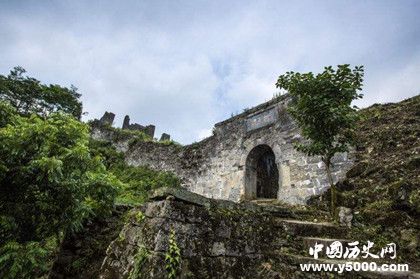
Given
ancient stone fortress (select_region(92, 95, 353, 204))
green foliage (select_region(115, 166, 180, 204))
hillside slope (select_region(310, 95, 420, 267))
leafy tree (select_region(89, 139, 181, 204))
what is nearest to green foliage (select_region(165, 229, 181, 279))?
hillside slope (select_region(310, 95, 420, 267))

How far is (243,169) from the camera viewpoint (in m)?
9.09

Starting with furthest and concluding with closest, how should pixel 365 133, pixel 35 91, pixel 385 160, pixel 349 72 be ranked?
pixel 35 91, pixel 365 133, pixel 385 160, pixel 349 72

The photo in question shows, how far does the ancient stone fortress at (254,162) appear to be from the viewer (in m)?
7.07

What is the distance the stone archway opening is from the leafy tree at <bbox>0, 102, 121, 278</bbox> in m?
5.86

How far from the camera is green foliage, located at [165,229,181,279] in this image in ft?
8.82

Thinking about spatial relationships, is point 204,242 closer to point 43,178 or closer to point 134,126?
point 43,178

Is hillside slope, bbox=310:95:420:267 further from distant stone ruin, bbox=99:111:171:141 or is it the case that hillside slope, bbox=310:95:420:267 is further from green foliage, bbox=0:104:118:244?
distant stone ruin, bbox=99:111:171:141

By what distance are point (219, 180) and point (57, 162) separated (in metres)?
6.99

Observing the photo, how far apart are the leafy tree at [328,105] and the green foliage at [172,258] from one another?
10.2 ft

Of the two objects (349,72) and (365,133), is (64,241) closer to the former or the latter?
(349,72)

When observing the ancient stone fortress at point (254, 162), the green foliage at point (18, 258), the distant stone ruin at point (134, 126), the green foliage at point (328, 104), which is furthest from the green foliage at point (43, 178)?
the distant stone ruin at point (134, 126)

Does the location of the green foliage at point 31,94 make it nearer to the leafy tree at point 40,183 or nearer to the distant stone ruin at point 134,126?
the distant stone ruin at point 134,126

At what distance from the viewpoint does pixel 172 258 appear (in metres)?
2.73

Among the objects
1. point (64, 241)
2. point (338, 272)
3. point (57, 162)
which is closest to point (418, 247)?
point (338, 272)
